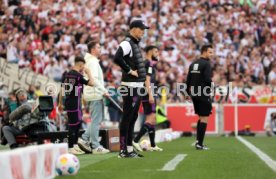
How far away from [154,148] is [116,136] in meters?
0.77

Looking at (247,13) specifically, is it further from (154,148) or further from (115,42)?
(154,148)

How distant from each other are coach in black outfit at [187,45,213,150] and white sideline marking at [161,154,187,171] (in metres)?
2.10

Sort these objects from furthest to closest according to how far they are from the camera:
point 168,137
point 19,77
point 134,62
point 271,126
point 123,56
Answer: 1. point 19,77
2. point 271,126
3. point 168,137
4. point 134,62
5. point 123,56

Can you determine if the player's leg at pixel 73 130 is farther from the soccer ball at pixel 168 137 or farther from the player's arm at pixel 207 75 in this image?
the soccer ball at pixel 168 137

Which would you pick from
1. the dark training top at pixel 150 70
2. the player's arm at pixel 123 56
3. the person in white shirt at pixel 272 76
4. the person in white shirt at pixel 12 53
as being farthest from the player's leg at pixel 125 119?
the person in white shirt at pixel 272 76

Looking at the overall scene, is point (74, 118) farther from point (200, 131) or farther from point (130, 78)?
point (200, 131)

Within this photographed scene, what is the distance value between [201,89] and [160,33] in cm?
1543

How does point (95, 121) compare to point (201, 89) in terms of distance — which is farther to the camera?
point (201, 89)

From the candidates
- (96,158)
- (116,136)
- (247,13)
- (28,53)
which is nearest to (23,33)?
(28,53)

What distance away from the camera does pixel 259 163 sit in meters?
10.8

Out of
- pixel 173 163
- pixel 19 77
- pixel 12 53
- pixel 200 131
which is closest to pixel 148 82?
pixel 200 131

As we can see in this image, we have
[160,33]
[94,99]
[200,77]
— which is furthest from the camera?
[160,33]

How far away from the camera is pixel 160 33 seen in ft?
98.4

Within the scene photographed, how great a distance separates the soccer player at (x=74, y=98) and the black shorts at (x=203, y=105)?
7.16 ft
